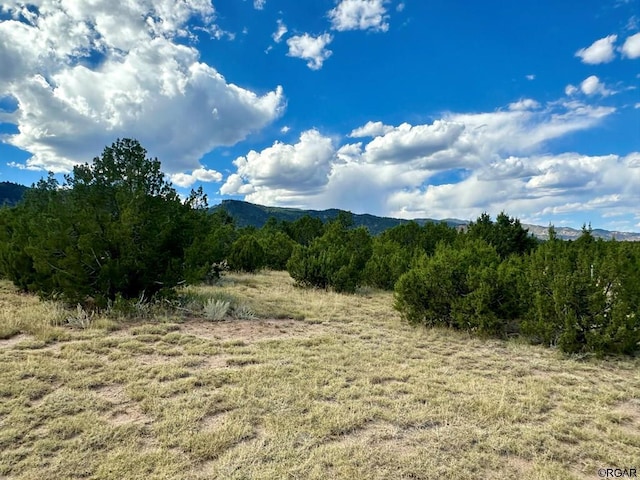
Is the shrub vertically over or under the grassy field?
over

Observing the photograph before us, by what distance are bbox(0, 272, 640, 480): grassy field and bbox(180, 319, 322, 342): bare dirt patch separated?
83mm

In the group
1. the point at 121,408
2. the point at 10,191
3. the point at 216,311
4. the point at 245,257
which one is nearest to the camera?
the point at 121,408

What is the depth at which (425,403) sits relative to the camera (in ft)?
14.3

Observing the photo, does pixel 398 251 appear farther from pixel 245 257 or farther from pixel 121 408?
pixel 121 408

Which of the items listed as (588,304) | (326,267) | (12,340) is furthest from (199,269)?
(588,304)

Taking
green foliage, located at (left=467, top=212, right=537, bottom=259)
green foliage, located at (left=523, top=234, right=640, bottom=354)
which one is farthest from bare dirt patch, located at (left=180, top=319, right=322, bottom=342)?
green foliage, located at (left=467, top=212, right=537, bottom=259)

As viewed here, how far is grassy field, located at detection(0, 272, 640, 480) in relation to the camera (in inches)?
123

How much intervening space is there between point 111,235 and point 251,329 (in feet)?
11.7

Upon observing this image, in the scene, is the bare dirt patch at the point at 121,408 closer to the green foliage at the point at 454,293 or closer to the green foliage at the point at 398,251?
the green foliage at the point at 454,293

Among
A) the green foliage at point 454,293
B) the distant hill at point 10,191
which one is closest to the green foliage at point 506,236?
the green foliage at point 454,293

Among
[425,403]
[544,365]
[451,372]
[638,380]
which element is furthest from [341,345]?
[638,380]

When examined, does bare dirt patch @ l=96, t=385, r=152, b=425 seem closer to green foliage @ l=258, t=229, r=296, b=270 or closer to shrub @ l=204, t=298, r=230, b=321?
shrub @ l=204, t=298, r=230, b=321

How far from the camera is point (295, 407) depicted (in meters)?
4.08

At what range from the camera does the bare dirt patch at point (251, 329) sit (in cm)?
703
